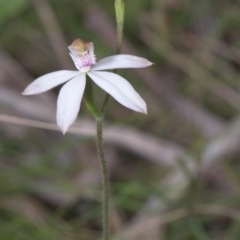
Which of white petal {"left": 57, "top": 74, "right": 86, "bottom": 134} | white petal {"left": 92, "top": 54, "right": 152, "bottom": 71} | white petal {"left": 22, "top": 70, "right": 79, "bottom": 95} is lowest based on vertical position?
white petal {"left": 57, "top": 74, "right": 86, "bottom": 134}

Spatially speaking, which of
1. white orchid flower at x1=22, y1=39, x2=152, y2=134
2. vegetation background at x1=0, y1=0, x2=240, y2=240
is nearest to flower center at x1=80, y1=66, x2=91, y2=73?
white orchid flower at x1=22, y1=39, x2=152, y2=134

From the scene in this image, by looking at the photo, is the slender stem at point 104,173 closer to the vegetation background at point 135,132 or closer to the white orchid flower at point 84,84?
the white orchid flower at point 84,84

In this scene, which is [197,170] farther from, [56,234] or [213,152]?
[56,234]

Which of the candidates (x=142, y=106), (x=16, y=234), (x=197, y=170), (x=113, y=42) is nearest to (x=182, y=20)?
(x=113, y=42)

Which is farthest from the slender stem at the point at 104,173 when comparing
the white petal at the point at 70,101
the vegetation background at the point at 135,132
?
the vegetation background at the point at 135,132

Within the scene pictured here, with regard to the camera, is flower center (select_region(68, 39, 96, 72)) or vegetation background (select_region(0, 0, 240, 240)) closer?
flower center (select_region(68, 39, 96, 72))

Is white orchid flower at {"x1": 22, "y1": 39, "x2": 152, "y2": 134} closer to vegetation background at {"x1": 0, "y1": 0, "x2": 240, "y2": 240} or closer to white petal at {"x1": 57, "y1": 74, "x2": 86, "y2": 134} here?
white petal at {"x1": 57, "y1": 74, "x2": 86, "y2": 134}

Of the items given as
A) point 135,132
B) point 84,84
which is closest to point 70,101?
point 84,84
